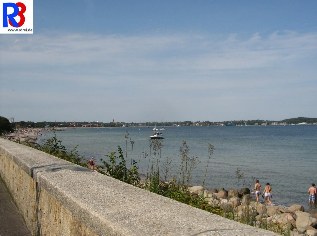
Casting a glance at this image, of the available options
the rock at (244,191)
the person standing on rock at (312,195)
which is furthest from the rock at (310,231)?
the rock at (244,191)

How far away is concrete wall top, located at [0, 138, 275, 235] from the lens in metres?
2.05

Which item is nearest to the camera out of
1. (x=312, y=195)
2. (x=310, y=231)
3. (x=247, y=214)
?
(x=247, y=214)

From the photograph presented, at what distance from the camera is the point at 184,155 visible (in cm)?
654

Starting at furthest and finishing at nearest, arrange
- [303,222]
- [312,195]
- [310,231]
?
[312,195]
[303,222]
[310,231]

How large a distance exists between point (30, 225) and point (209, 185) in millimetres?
25633

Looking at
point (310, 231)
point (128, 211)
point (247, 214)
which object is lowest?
point (310, 231)

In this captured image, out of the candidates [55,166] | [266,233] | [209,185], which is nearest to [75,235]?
[266,233]

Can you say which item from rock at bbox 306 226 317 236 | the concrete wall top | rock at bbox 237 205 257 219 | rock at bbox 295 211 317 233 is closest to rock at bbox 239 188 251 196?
rock at bbox 295 211 317 233

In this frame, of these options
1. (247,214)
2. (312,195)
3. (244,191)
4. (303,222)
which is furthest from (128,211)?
(312,195)

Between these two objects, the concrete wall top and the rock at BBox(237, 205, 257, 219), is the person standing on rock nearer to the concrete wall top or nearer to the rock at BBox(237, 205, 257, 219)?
the rock at BBox(237, 205, 257, 219)

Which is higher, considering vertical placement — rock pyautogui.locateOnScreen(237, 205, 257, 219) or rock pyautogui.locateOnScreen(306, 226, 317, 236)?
rock pyautogui.locateOnScreen(237, 205, 257, 219)

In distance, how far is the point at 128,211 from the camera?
97.5 inches

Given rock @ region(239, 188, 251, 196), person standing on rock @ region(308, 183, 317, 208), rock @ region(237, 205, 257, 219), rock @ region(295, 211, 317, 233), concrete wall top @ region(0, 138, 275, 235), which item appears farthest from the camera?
rock @ region(239, 188, 251, 196)

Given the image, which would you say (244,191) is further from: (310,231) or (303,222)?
(310,231)
